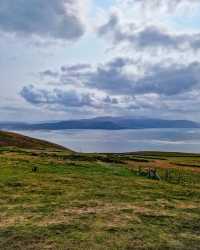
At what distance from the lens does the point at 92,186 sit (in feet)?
107

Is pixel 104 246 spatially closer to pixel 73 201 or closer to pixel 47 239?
pixel 47 239

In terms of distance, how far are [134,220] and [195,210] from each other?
5479 mm

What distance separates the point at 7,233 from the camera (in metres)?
17.4

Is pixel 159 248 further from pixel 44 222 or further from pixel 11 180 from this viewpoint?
pixel 11 180

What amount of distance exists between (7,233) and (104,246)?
16.2ft

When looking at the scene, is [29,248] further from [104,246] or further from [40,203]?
[40,203]

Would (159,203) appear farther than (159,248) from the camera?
Yes

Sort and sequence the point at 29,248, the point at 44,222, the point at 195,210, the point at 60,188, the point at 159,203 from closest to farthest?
the point at 29,248 < the point at 44,222 < the point at 195,210 < the point at 159,203 < the point at 60,188

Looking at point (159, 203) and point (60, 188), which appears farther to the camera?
point (60, 188)

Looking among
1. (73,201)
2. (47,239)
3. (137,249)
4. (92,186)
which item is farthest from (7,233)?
(92,186)

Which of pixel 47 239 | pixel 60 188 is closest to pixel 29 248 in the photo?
pixel 47 239

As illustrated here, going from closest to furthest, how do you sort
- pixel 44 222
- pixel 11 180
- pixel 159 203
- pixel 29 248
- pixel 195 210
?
pixel 29 248, pixel 44 222, pixel 195 210, pixel 159 203, pixel 11 180

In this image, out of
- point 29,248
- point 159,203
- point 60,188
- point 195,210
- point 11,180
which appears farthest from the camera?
point 11,180

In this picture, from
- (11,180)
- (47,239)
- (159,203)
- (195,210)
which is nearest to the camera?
(47,239)
